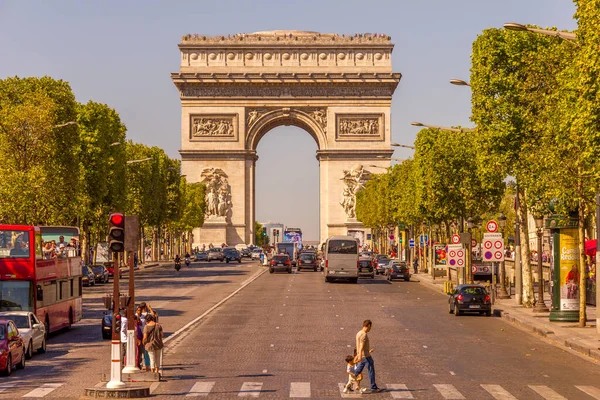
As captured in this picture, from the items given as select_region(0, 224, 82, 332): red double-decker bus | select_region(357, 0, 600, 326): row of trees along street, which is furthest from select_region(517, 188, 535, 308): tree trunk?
select_region(0, 224, 82, 332): red double-decker bus

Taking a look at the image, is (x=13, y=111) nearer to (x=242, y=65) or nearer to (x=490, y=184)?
A: (x=490, y=184)

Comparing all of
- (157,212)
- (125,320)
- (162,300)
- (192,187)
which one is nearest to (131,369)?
(125,320)

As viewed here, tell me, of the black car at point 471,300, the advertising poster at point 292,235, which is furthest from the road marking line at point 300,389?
the advertising poster at point 292,235

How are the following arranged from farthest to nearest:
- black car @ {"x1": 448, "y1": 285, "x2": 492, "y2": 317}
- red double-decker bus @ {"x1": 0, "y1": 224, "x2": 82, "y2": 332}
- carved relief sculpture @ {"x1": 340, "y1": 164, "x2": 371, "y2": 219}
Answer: carved relief sculpture @ {"x1": 340, "y1": 164, "x2": 371, "y2": 219}, black car @ {"x1": 448, "y1": 285, "x2": 492, "y2": 317}, red double-decker bus @ {"x1": 0, "y1": 224, "x2": 82, "y2": 332}

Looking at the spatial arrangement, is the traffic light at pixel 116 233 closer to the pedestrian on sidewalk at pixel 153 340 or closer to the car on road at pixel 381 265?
the pedestrian on sidewalk at pixel 153 340

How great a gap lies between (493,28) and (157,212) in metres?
74.3

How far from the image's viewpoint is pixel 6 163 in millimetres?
66500

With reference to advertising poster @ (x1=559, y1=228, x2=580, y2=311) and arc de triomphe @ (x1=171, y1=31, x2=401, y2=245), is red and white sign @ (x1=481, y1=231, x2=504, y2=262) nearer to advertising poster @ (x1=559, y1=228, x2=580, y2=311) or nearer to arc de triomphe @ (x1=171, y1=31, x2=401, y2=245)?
advertising poster @ (x1=559, y1=228, x2=580, y2=311)

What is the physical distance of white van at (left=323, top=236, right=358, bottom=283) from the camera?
3127 inches

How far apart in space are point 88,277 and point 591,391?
5290cm

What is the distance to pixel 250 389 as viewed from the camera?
25203mm

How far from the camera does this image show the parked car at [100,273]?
253ft

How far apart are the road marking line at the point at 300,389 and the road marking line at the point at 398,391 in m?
1.74

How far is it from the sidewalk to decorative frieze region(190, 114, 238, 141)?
91.9m
